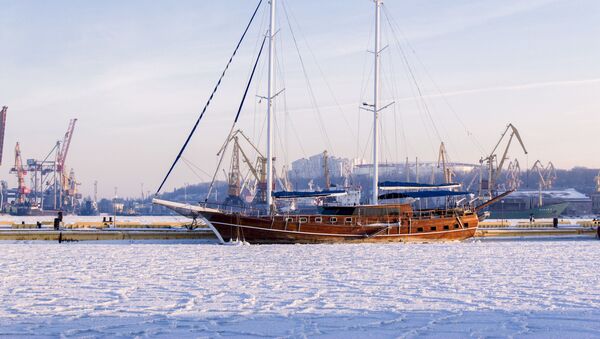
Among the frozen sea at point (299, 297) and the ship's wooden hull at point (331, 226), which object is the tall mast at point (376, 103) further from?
the frozen sea at point (299, 297)

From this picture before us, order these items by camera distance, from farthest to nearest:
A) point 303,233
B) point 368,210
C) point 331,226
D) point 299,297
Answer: point 368,210
point 331,226
point 303,233
point 299,297

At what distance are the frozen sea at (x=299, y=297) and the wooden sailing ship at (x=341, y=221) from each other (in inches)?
584

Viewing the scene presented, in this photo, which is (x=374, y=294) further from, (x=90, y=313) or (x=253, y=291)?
(x=90, y=313)

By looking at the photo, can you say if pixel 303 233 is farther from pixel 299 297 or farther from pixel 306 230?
pixel 299 297

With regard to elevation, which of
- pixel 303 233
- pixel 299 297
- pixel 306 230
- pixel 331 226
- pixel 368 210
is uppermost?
pixel 368 210

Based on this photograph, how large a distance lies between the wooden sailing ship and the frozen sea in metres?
14.8

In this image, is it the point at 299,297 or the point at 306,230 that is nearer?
the point at 299,297

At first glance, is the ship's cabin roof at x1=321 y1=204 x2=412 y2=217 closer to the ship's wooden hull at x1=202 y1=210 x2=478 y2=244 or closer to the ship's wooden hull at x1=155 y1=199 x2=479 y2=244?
the ship's wooden hull at x1=155 y1=199 x2=479 y2=244

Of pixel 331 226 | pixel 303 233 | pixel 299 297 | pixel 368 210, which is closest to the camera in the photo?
pixel 299 297

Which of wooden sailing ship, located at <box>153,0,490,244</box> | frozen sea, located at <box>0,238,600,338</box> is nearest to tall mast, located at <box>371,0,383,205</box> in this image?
wooden sailing ship, located at <box>153,0,490,244</box>

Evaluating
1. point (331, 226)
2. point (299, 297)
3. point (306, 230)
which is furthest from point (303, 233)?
point (299, 297)

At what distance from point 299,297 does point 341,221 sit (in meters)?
27.8

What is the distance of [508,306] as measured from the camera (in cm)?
1513

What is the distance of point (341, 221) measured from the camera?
44125 mm
